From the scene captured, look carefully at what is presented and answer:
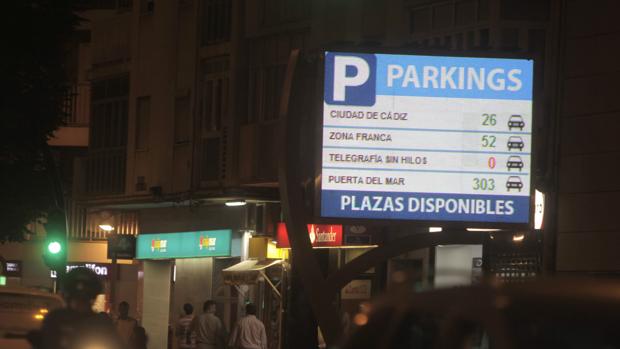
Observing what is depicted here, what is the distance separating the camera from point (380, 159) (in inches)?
660

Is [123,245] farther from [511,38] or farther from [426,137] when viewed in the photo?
[426,137]

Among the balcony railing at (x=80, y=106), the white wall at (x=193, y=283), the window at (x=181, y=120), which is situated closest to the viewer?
the white wall at (x=193, y=283)

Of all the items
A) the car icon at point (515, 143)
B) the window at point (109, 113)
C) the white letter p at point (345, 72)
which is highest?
the window at point (109, 113)

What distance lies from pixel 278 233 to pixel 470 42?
672 cm

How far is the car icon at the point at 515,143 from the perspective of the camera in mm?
16906

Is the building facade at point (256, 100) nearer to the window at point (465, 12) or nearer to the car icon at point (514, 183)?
the window at point (465, 12)

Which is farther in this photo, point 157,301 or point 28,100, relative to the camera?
point 157,301

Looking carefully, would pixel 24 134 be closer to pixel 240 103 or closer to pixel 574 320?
pixel 240 103

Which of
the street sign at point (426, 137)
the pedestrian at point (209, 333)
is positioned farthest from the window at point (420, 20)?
the street sign at point (426, 137)

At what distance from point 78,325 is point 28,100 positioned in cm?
2063

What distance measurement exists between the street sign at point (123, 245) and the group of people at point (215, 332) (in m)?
8.53

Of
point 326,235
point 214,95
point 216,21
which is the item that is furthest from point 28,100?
point 326,235

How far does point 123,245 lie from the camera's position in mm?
33688

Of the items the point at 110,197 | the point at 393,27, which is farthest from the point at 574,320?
the point at 110,197
